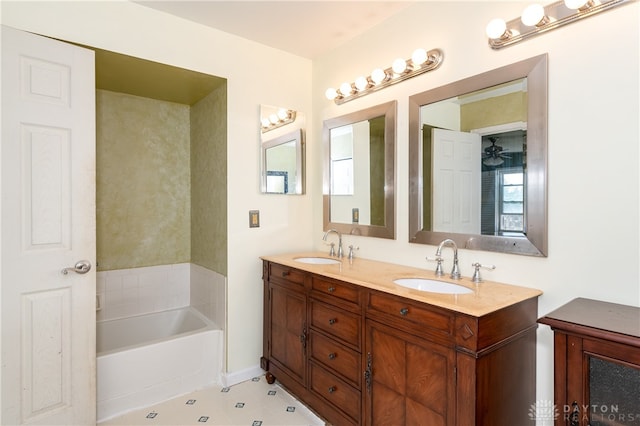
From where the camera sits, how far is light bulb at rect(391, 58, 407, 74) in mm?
2018

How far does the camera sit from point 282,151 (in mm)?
2682

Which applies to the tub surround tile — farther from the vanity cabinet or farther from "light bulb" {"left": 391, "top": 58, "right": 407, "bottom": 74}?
"light bulb" {"left": 391, "top": 58, "right": 407, "bottom": 74}

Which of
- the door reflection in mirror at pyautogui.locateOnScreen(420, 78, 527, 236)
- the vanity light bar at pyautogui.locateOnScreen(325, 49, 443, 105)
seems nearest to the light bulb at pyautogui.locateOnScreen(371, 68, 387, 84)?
the vanity light bar at pyautogui.locateOnScreen(325, 49, 443, 105)

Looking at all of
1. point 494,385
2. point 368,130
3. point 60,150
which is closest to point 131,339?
point 60,150

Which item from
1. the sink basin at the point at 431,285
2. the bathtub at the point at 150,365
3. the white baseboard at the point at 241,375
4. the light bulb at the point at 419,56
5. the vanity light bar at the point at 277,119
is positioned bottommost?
the white baseboard at the point at 241,375

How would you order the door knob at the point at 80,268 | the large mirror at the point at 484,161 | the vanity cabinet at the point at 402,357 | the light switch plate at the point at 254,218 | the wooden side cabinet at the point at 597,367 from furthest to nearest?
the light switch plate at the point at 254,218 → the door knob at the point at 80,268 → the large mirror at the point at 484,161 → the vanity cabinet at the point at 402,357 → the wooden side cabinet at the point at 597,367

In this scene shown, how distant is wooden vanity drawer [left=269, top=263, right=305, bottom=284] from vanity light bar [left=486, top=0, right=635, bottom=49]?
5.22ft

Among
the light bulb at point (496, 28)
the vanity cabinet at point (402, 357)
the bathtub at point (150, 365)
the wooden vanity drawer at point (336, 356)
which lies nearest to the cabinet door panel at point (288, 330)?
the vanity cabinet at point (402, 357)

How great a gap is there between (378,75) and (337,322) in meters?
1.50

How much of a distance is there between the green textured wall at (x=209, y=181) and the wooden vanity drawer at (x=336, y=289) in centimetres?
84

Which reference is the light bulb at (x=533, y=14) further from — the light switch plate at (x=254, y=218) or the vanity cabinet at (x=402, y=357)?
the light switch plate at (x=254, y=218)

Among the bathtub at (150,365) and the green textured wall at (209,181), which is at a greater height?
the green textured wall at (209,181)

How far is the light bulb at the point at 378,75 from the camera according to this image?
2.15 m

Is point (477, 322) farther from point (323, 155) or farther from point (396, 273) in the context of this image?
point (323, 155)
